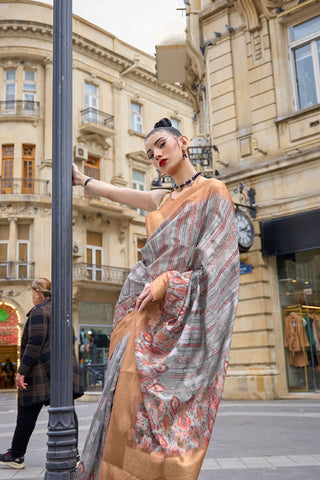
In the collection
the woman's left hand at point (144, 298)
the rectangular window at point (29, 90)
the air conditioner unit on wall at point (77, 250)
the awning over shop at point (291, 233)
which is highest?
the rectangular window at point (29, 90)

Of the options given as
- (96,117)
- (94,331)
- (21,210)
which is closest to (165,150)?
(21,210)

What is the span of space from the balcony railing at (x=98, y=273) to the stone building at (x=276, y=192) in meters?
14.4

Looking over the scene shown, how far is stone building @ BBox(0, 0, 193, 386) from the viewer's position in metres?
25.6

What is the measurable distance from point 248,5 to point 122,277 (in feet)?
58.0

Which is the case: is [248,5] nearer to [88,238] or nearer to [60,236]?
[60,236]

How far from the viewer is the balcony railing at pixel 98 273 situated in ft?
86.5

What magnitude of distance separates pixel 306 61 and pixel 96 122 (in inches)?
715

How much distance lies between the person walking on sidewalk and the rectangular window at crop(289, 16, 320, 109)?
9.23 m

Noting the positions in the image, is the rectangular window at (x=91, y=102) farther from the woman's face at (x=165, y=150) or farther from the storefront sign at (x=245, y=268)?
the woman's face at (x=165, y=150)

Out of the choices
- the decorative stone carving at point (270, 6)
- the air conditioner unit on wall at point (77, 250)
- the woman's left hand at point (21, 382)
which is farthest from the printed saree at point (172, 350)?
the air conditioner unit on wall at point (77, 250)

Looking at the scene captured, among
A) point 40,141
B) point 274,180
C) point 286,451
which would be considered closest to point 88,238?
point 40,141

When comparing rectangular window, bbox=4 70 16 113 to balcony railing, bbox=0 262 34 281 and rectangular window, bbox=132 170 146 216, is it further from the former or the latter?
balcony railing, bbox=0 262 34 281

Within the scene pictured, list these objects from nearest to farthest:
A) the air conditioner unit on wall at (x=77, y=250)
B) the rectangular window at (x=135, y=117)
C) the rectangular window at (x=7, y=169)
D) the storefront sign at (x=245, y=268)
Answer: the storefront sign at (x=245, y=268) < the rectangular window at (x=7, y=169) < the air conditioner unit on wall at (x=77, y=250) < the rectangular window at (x=135, y=117)

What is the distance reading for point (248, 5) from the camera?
13102 mm
